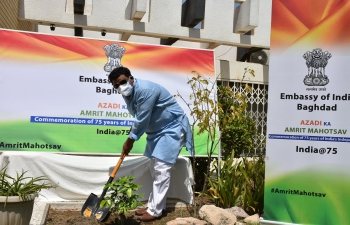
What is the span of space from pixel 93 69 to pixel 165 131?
66.7 inches

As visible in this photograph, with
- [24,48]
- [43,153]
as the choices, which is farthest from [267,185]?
[24,48]

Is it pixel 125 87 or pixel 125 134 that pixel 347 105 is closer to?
pixel 125 87

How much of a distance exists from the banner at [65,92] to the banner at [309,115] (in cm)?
197

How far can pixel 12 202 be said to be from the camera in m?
3.78

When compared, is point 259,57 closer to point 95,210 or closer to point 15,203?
point 95,210

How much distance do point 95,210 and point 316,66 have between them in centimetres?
288

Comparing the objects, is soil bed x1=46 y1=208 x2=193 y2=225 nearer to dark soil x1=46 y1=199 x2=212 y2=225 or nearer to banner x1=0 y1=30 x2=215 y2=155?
dark soil x1=46 y1=199 x2=212 y2=225

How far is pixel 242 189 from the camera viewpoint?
5.58m

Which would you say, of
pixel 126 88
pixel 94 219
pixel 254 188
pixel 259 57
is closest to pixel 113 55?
pixel 126 88

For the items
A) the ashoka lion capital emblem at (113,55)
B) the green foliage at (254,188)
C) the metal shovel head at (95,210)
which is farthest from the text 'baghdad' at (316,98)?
the ashoka lion capital emblem at (113,55)

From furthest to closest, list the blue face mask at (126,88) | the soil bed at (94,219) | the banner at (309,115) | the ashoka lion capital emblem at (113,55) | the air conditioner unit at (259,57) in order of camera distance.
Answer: the air conditioner unit at (259,57)
the ashoka lion capital emblem at (113,55)
the blue face mask at (126,88)
the soil bed at (94,219)
the banner at (309,115)

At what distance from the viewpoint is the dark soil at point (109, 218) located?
453cm

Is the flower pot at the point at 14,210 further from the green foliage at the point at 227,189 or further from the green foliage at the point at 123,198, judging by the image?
the green foliage at the point at 227,189

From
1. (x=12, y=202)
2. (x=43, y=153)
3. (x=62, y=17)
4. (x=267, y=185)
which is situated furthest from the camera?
(x=62, y=17)
